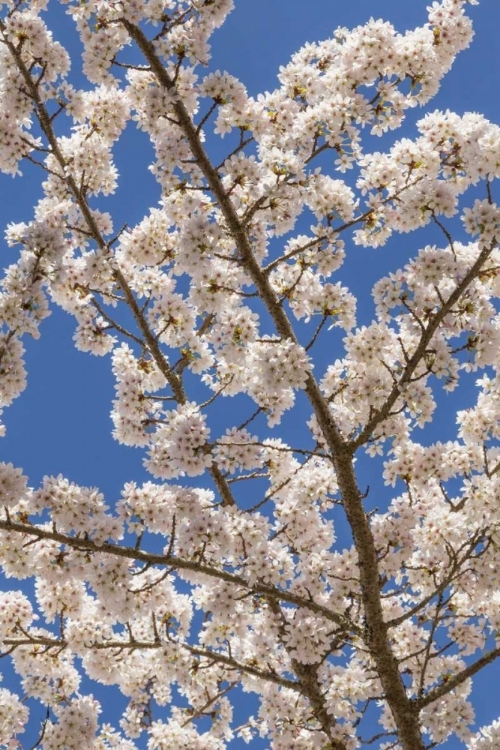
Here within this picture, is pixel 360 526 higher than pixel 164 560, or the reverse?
pixel 164 560

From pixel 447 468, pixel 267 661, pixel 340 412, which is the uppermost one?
pixel 340 412

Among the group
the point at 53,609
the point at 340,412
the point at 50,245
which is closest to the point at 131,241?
the point at 50,245

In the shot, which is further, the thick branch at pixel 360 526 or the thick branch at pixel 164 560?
the thick branch at pixel 360 526

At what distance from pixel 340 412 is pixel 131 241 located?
408 centimetres

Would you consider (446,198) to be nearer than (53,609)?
Yes

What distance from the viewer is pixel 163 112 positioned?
854 centimetres

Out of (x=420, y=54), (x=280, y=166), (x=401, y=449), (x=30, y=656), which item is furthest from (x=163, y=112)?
(x=30, y=656)

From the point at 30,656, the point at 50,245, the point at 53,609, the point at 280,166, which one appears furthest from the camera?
the point at 30,656

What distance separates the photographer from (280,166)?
883cm

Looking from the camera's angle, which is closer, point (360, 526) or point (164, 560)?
point (164, 560)

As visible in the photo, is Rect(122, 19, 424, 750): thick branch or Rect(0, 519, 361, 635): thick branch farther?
Rect(122, 19, 424, 750): thick branch

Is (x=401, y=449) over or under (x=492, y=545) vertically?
over

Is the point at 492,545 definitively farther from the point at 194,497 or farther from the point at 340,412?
the point at 194,497

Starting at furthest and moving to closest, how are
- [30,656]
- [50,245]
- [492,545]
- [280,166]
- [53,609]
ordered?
[30,656]
[53,609]
[492,545]
[280,166]
[50,245]
